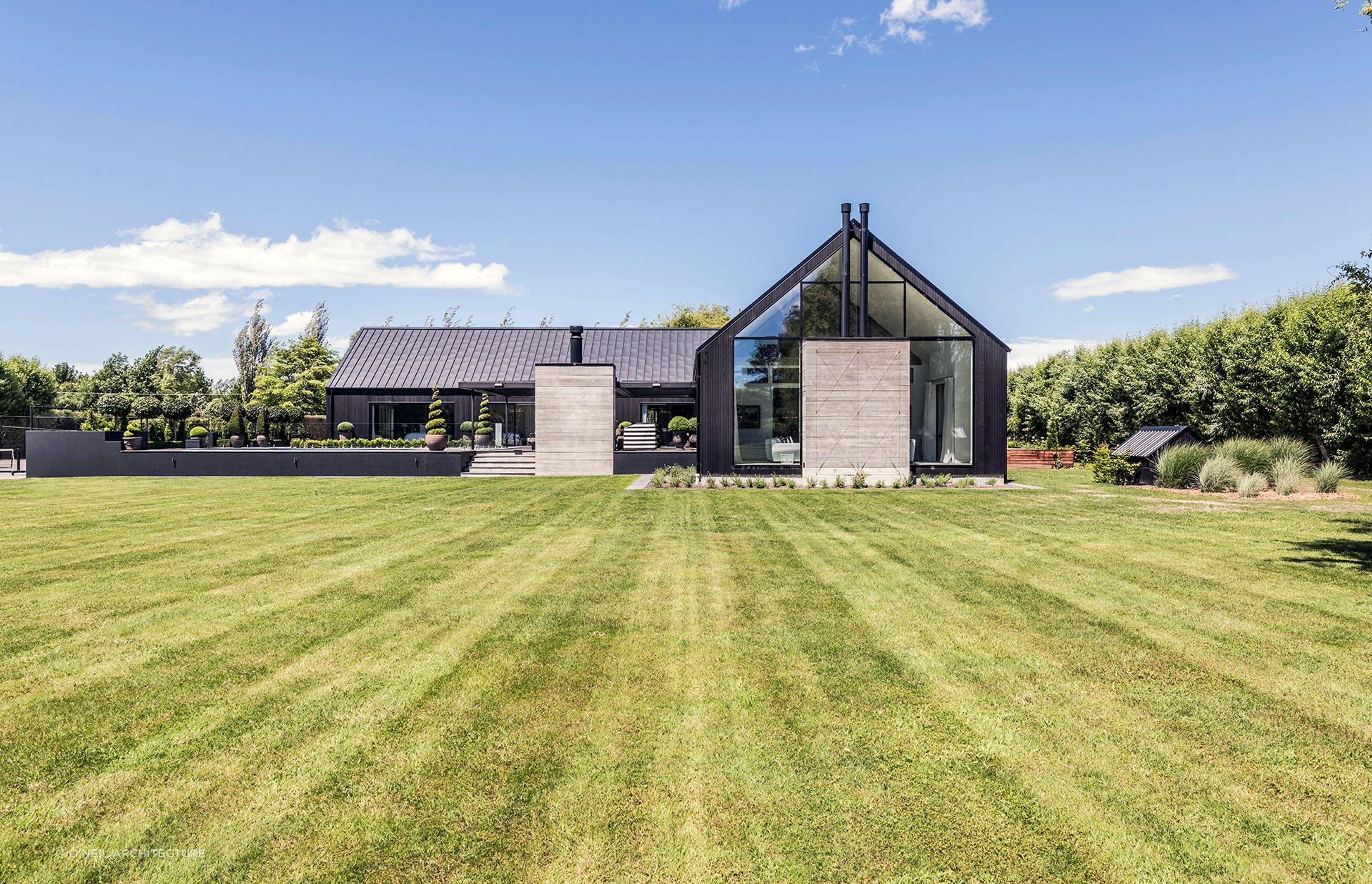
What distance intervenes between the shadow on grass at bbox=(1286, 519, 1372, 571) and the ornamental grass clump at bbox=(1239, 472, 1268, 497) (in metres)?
4.89

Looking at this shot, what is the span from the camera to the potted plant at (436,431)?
2517cm

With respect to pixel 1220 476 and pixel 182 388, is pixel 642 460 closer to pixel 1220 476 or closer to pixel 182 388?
pixel 1220 476

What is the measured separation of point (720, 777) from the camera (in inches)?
122

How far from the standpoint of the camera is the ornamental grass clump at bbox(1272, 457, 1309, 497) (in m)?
15.1

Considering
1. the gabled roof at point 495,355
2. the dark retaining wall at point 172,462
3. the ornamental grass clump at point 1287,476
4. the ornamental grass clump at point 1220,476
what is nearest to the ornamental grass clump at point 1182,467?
the ornamental grass clump at point 1220,476

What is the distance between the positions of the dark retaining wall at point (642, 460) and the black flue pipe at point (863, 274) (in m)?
7.75

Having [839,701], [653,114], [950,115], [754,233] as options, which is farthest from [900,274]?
[839,701]

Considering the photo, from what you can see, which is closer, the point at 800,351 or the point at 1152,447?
the point at 1152,447

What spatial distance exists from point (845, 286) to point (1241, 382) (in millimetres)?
15627

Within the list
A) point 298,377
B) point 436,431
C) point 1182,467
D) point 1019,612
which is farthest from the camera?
point 298,377

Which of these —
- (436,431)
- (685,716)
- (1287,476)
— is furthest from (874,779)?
(436,431)

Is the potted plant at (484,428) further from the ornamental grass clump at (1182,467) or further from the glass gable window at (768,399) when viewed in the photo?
the ornamental grass clump at (1182,467)

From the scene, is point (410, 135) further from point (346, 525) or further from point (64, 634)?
point (64, 634)

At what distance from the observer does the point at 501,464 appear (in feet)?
80.6
